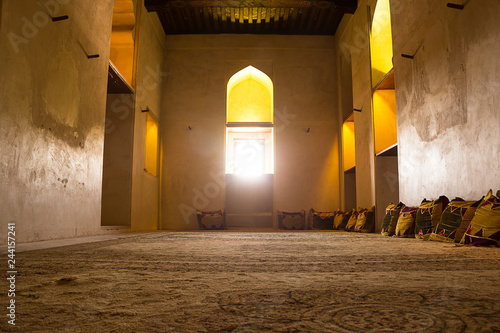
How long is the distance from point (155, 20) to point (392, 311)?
1048 centimetres

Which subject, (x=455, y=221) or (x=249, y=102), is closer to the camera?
(x=455, y=221)

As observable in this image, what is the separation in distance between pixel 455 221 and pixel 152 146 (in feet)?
26.8

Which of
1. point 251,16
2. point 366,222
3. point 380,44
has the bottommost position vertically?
point 366,222

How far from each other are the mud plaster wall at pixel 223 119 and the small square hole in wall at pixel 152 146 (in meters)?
0.36

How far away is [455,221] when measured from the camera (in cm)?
403

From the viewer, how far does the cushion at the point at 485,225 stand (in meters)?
3.37

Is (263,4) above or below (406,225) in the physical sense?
above

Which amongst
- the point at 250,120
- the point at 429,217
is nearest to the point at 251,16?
the point at 250,120

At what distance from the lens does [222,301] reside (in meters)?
1.15

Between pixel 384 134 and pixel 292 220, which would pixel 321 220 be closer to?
pixel 292 220

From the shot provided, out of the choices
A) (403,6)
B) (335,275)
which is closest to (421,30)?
(403,6)

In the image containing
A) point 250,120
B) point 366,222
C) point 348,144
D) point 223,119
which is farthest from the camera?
point 250,120

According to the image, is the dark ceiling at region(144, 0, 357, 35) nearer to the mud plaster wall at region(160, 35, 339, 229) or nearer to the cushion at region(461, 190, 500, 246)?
the mud plaster wall at region(160, 35, 339, 229)

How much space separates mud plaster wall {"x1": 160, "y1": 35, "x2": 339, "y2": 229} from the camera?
1066 centimetres
